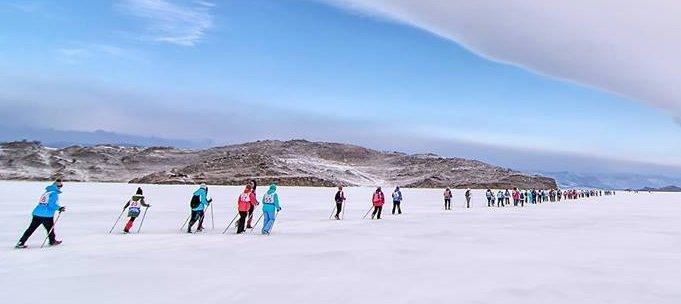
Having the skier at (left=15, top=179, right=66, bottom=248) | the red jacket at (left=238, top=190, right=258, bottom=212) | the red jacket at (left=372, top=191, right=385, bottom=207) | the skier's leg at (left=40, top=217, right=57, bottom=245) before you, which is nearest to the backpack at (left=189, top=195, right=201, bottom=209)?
the red jacket at (left=238, top=190, right=258, bottom=212)

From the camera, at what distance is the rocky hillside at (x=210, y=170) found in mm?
128250

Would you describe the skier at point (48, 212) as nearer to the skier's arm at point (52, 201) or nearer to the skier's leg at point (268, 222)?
the skier's arm at point (52, 201)

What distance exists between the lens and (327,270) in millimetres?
11336

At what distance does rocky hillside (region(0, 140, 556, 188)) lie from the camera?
421ft

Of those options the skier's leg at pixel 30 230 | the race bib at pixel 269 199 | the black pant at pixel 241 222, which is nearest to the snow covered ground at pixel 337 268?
the skier's leg at pixel 30 230

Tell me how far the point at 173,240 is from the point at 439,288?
31.5 ft

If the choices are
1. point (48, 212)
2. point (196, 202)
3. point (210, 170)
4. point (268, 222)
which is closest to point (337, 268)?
point (268, 222)

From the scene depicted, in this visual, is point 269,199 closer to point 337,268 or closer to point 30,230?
point 30,230

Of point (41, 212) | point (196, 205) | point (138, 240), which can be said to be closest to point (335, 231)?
point (196, 205)

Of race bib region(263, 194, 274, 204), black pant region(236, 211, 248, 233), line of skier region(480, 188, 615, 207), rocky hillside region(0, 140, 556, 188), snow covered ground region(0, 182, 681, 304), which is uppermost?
rocky hillside region(0, 140, 556, 188)

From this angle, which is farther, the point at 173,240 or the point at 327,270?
the point at 173,240

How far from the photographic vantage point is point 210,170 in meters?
138

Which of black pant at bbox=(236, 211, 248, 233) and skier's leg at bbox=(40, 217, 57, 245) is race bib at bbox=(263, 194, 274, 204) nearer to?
black pant at bbox=(236, 211, 248, 233)

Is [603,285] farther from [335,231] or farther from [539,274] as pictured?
[335,231]
